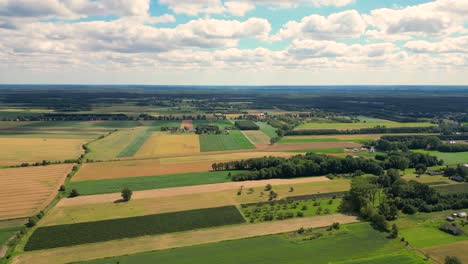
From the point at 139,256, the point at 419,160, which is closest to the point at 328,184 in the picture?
the point at 419,160

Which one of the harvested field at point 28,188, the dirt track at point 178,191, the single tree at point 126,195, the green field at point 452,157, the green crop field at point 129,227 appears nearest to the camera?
the green crop field at point 129,227

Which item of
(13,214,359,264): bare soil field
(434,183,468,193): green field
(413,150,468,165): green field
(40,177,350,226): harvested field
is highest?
(413,150,468,165): green field

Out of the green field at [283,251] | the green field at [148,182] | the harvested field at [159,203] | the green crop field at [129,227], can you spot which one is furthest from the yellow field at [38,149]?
the green field at [283,251]

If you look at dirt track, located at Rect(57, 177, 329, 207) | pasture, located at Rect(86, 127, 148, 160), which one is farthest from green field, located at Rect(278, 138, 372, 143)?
pasture, located at Rect(86, 127, 148, 160)

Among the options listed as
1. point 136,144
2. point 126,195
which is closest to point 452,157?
point 126,195

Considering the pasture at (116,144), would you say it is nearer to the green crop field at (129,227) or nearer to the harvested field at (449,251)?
the green crop field at (129,227)

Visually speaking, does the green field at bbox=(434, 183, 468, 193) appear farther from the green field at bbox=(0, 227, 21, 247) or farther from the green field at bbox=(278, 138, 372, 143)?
the green field at bbox=(0, 227, 21, 247)

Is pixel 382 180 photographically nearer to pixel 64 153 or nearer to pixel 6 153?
pixel 64 153
